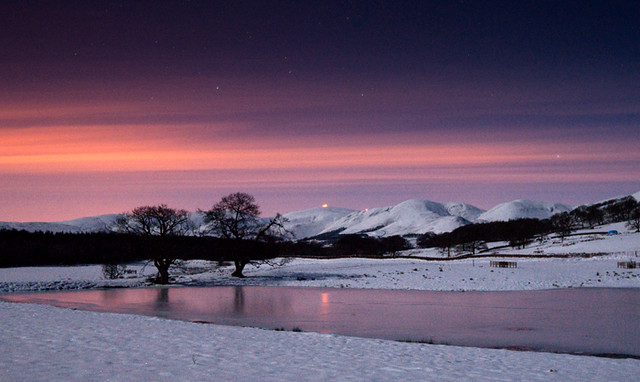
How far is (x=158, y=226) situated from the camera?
5603 cm

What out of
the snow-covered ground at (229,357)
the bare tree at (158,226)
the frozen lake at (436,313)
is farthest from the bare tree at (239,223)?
the snow-covered ground at (229,357)

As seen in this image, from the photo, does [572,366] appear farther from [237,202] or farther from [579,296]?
[237,202]

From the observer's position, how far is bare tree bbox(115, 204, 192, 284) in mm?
54125

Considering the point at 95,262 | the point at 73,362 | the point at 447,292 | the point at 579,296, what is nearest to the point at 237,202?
the point at 447,292

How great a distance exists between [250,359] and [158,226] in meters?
44.9

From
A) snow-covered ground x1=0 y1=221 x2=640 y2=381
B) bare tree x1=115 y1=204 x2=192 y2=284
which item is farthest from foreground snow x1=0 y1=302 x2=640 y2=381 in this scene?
bare tree x1=115 y1=204 x2=192 y2=284

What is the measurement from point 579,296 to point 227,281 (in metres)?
33.4

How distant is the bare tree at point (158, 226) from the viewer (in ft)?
178

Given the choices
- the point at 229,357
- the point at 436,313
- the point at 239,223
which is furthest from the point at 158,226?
the point at 229,357

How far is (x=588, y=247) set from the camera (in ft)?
365

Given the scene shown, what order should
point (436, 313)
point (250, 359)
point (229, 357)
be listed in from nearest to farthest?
point (250, 359), point (229, 357), point (436, 313)

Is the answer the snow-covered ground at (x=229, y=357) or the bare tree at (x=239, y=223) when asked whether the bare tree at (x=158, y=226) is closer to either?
the bare tree at (x=239, y=223)

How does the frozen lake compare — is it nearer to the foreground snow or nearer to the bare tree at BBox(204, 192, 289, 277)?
the foreground snow

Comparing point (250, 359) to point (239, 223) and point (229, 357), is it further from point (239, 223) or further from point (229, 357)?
point (239, 223)
